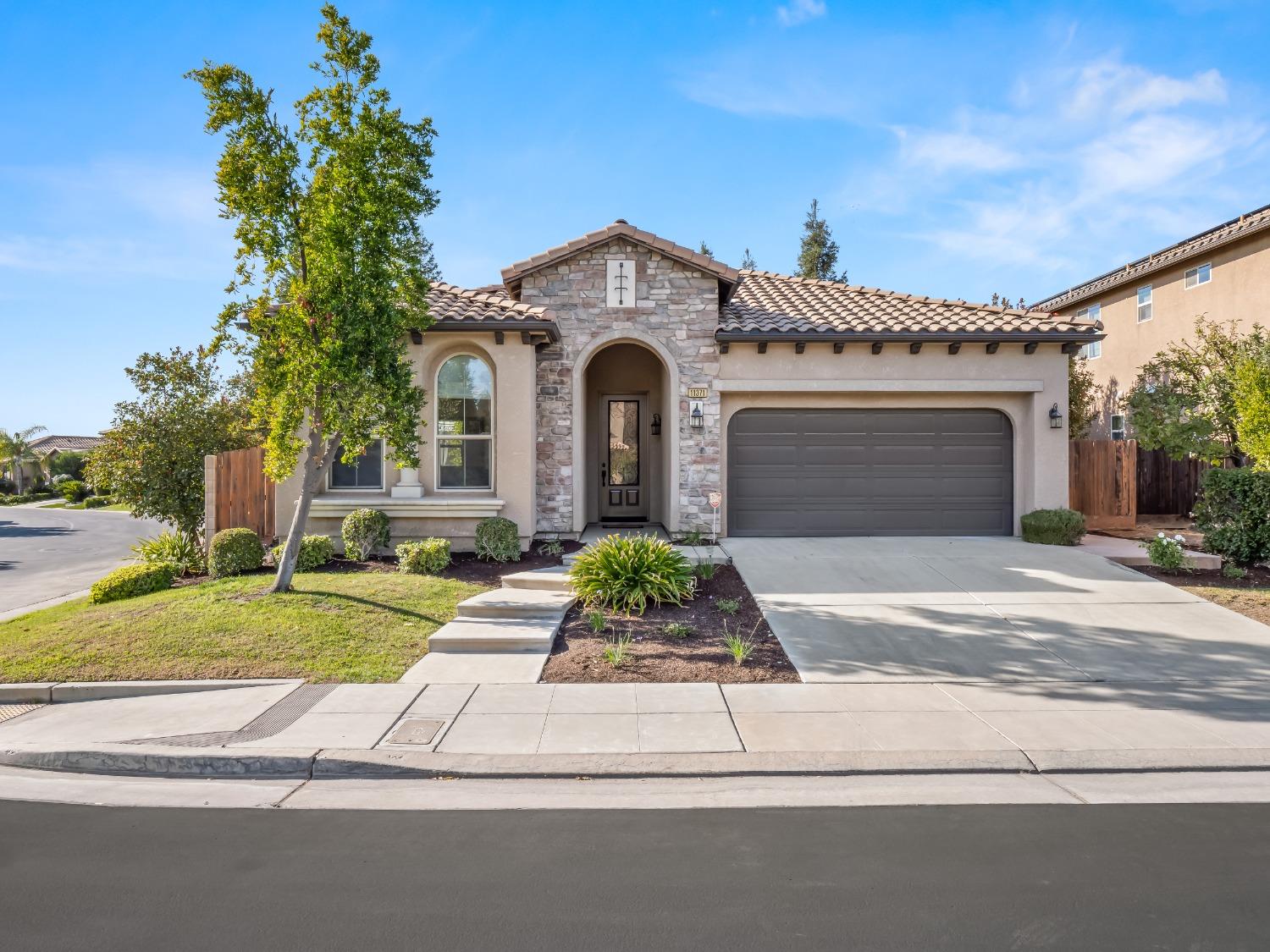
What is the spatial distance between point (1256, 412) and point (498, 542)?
1092 cm

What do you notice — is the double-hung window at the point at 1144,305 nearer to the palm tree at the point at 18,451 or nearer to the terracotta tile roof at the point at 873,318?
the terracotta tile roof at the point at 873,318

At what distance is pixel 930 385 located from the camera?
12.7 meters

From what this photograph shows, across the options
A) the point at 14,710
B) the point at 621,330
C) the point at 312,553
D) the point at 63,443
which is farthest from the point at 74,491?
the point at 14,710

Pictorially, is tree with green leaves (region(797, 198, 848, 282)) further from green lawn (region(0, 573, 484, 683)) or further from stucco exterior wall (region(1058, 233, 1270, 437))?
green lawn (region(0, 573, 484, 683))

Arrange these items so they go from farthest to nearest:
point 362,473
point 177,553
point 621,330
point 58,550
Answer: point 58,550
point 621,330
point 362,473
point 177,553

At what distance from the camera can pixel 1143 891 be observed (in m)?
3.36

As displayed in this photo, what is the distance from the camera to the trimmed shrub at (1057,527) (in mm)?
11992

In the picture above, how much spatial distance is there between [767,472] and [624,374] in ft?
12.4

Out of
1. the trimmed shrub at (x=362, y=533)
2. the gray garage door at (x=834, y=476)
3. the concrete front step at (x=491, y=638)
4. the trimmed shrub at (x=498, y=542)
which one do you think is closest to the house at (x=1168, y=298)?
the gray garage door at (x=834, y=476)

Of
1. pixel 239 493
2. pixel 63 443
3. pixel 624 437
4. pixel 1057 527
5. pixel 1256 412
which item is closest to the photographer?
pixel 1256 412

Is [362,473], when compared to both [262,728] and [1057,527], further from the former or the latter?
[1057,527]

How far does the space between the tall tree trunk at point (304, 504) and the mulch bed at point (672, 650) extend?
144 inches

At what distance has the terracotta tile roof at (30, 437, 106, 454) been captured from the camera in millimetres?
50531

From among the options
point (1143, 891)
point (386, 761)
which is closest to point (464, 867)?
point (386, 761)
